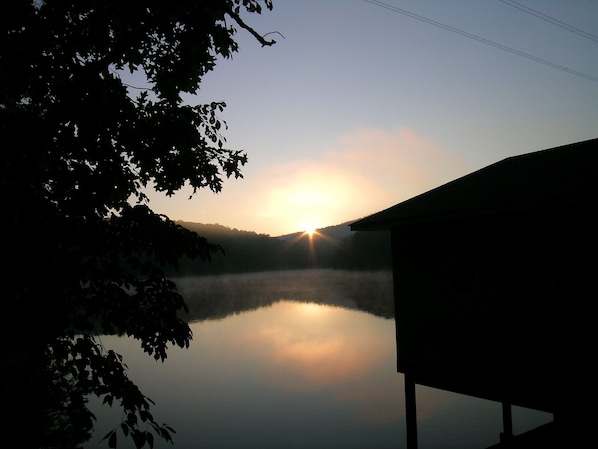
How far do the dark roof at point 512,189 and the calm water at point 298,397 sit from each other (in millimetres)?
11931

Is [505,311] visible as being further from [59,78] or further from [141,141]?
[59,78]

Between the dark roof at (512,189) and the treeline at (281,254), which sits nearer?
the dark roof at (512,189)

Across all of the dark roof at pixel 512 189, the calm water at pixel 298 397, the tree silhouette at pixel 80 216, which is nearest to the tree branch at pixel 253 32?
the tree silhouette at pixel 80 216

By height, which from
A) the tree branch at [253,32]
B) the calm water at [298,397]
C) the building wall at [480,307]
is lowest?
the calm water at [298,397]

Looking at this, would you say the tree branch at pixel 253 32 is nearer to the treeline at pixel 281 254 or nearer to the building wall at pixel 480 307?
the building wall at pixel 480 307

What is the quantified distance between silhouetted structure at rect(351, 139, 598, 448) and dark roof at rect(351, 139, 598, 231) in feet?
0.10

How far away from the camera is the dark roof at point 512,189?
7.39 meters

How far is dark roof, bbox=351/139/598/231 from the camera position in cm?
739

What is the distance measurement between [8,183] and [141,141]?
4.67 ft

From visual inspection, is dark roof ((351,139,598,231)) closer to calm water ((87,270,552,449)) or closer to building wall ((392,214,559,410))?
building wall ((392,214,559,410))

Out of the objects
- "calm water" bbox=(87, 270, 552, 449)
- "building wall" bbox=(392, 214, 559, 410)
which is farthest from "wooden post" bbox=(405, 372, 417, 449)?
"calm water" bbox=(87, 270, 552, 449)

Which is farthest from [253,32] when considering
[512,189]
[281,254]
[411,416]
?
[281,254]

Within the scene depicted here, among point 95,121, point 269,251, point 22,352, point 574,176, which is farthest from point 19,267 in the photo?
point 269,251

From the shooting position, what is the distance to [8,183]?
434 centimetres
